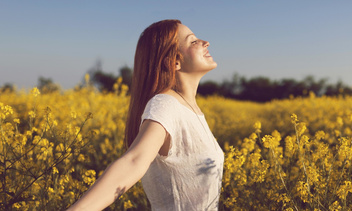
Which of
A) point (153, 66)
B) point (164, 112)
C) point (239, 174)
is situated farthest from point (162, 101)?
point (239, 174)

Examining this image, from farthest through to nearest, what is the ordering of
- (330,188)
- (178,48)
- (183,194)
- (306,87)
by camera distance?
(306,87)
(330,188)
(178,48)
(183,194)

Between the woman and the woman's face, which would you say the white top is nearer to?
the woman

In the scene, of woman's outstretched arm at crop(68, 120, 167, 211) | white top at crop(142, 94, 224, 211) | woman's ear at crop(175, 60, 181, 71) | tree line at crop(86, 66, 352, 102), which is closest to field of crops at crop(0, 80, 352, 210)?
white top at crop(142, 94, 224, 211)

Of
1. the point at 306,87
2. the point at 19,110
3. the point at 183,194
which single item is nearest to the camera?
the point at 183,194

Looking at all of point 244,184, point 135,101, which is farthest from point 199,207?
point 244,184

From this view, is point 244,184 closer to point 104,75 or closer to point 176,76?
point 176,76

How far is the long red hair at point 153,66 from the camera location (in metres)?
1.50

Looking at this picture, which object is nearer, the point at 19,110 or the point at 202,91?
the point at 19,110

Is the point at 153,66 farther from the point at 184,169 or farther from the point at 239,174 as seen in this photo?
the point at 239,174

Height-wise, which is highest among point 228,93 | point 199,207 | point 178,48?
point 178,48

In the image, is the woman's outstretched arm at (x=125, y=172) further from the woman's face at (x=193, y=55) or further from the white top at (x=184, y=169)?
the woman's face at (x=193, y=55)

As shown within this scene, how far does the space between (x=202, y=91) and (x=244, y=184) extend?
20957 millimetres

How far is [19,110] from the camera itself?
655cm

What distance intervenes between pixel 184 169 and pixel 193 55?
494 millimetres
